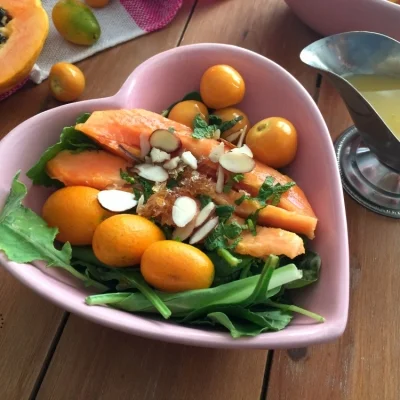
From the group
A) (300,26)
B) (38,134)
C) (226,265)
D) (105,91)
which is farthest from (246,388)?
(300,26)

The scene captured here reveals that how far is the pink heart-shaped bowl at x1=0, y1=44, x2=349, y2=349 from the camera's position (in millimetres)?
468

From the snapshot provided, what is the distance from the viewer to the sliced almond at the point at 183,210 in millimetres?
556

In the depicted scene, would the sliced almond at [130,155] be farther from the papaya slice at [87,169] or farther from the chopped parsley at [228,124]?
the chopped parsley at [228,124]

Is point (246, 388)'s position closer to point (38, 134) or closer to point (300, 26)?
point (38, 134)

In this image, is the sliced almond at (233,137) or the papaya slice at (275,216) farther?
the sliced almond at (233,137)

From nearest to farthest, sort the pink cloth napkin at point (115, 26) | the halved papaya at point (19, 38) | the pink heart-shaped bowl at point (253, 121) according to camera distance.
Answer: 1. the pink heart-shaped bowl at point (253, 121)
2. the halved papaya at point (19, 38)
3. the pink cloth napkin at point (115, 26)

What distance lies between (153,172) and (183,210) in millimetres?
69

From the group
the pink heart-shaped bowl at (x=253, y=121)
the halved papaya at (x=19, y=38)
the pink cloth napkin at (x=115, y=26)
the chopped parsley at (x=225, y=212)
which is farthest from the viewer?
the pink cloth napkin at (x=115, y=26)

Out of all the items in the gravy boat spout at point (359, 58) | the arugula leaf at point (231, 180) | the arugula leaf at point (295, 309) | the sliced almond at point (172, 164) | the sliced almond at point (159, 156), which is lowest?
the arugula leaf at point (295, 309)

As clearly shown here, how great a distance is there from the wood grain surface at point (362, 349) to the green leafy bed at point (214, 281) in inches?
3.0

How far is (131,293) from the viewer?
1.70 ft

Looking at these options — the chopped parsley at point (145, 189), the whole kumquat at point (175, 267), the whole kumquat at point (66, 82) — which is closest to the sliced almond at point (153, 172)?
the chopped parsley at point (145, 189)

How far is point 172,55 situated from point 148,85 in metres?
0.05

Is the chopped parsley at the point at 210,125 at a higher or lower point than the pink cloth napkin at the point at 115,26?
lower
